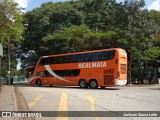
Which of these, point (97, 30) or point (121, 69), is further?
point (97, 30)

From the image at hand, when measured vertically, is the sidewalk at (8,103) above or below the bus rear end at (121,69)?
below

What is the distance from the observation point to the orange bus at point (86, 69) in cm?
3338

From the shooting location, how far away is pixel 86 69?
118 feet

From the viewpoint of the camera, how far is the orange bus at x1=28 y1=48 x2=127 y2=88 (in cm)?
3338

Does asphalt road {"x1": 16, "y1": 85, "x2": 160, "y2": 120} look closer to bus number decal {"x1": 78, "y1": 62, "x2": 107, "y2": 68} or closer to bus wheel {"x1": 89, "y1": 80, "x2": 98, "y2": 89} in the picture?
bus number decal {"x1": 78, "y1": 62, "x2": 107, "y2": 68}

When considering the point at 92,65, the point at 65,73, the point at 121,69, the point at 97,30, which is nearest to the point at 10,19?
the point at 92,65

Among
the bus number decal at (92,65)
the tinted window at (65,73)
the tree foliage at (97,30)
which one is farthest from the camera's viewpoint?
the tree foliage at (97,30)

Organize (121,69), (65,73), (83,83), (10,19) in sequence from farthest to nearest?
(65,73) → (83,83) → (121,69) → (10,19)

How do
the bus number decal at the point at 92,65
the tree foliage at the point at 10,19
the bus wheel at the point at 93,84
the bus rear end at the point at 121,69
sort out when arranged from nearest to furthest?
the tree foliage at the point at 10,19 < the bus rear end at the point at 121,69 < the bus number decal at the point at 92,65 < the bus wheel at the point at 93,84

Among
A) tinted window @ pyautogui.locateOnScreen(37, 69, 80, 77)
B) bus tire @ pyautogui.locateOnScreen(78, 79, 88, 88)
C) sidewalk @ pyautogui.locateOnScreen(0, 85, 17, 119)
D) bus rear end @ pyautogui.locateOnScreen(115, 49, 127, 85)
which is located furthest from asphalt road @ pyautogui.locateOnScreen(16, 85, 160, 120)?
tinted window @ pyautogui.locateOnScreen(37, 69, 80, 77)

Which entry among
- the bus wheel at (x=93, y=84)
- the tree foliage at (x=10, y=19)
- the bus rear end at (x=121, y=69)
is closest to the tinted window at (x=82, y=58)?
the bus rear end at (x=121, y=69)

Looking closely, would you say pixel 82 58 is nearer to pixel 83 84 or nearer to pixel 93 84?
pixel 83 84

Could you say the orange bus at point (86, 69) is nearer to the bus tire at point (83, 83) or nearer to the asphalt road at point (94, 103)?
the bus tire at point (83, 83)

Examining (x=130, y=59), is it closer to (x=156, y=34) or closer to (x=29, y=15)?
(x=156, y=34)
